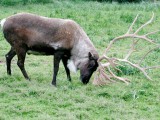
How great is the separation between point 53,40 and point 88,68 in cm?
80

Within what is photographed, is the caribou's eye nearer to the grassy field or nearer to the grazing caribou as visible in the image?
the grazing caribou

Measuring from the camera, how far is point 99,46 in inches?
487

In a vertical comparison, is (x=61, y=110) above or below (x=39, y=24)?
below

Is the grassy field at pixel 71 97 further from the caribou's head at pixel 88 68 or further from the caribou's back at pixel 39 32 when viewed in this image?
the caribou's back at pixel 39 32

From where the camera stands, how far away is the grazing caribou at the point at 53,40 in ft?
27.5

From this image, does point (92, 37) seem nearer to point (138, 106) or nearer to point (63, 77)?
point (63, 77)

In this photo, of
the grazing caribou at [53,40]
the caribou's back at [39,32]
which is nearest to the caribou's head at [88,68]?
the grazing caribou at [53,40]

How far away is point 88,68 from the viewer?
847 centimetres

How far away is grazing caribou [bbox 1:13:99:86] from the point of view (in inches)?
329

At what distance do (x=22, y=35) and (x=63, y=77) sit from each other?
4.23ft

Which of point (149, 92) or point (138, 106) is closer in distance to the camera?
point (138, 106)

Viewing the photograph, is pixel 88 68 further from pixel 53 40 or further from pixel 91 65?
pixel 53 40

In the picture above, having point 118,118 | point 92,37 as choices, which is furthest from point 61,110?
point 92,37

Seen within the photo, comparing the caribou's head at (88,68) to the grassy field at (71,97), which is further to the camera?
the caribou's head at (88,68)
